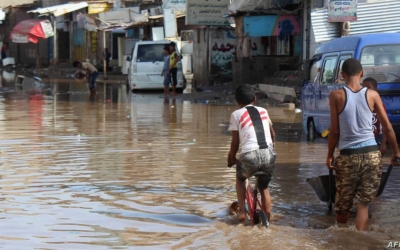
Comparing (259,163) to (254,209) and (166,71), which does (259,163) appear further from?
(166,71)

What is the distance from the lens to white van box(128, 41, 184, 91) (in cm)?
2666

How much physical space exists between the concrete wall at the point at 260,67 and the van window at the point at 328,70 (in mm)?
→ 12258

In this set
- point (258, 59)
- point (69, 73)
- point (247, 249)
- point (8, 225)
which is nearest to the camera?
point (247, 249)

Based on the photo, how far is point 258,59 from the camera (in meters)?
25.4

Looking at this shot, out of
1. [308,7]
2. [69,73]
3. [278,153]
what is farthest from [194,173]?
[69,73]

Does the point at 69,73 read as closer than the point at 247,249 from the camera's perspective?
No

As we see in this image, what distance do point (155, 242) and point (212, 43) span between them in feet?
76.8

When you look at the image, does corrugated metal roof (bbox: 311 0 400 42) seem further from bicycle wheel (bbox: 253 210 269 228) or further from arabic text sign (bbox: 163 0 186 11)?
arabic text sign (bbox: 163 0 186 11)

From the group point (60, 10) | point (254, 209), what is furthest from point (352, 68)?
point (60, 10)

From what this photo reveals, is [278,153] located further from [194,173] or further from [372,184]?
[372,184]

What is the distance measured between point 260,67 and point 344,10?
25.8 ft

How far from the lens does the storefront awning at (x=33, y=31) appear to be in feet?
150

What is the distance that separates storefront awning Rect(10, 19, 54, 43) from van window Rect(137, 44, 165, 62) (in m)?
20.2

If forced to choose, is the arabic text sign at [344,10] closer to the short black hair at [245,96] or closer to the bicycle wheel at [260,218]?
the short black hair at [245,96]
